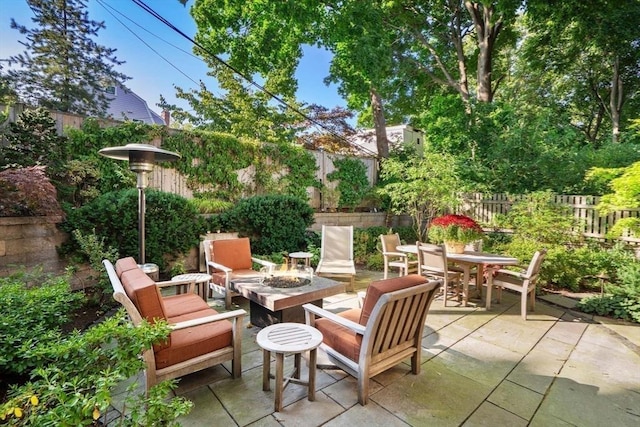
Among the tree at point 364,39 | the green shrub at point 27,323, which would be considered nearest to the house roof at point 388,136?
the tree at point 364,39

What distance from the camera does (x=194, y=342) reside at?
2158 millimetres

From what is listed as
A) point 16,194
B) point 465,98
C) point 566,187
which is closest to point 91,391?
point 16,194

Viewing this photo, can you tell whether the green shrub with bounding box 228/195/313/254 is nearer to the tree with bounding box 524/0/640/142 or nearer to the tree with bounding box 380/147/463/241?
the tree with bounding box 380/147/463/241

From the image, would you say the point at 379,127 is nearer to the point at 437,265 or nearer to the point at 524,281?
the point at 437,265

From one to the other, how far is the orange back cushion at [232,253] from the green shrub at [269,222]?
136 cm

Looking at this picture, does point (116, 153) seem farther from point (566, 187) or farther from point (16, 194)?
point (566, 187)

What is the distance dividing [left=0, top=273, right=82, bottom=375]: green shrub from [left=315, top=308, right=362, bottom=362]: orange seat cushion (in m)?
1.76

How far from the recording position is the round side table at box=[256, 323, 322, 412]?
1936 mm

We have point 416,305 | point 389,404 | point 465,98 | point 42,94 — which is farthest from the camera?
point 465,98

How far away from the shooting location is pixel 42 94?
7.08m

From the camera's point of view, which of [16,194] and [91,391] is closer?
[91,391]

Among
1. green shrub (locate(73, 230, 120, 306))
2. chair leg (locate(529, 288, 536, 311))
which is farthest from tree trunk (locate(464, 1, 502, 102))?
green shrub (locate(73, 230, 120, 306))

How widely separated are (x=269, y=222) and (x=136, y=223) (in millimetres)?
2241

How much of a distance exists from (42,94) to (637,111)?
2040 cm
